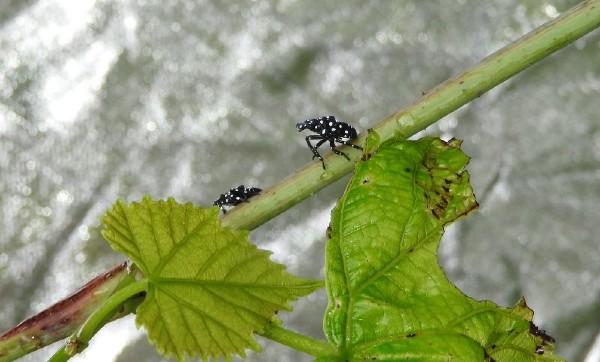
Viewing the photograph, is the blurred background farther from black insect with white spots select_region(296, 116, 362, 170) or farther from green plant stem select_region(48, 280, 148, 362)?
green plant stem select_region(48, 280, 148, 362)

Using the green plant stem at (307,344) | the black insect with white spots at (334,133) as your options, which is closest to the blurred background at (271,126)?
the black insect with white spots at (334,133)

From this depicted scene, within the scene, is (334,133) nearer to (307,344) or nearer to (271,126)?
(307,344)

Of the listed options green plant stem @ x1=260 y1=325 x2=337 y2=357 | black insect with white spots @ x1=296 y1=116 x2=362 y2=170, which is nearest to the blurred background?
black insect with white spots @ x1=296 y1=116 x2=362 y2=170

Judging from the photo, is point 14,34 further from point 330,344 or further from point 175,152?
point 330,344

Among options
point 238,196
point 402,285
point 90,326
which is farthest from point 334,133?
point 90,326

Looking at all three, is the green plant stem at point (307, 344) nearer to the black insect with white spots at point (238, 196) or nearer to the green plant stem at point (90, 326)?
the green plant stem at point (90, 326)
